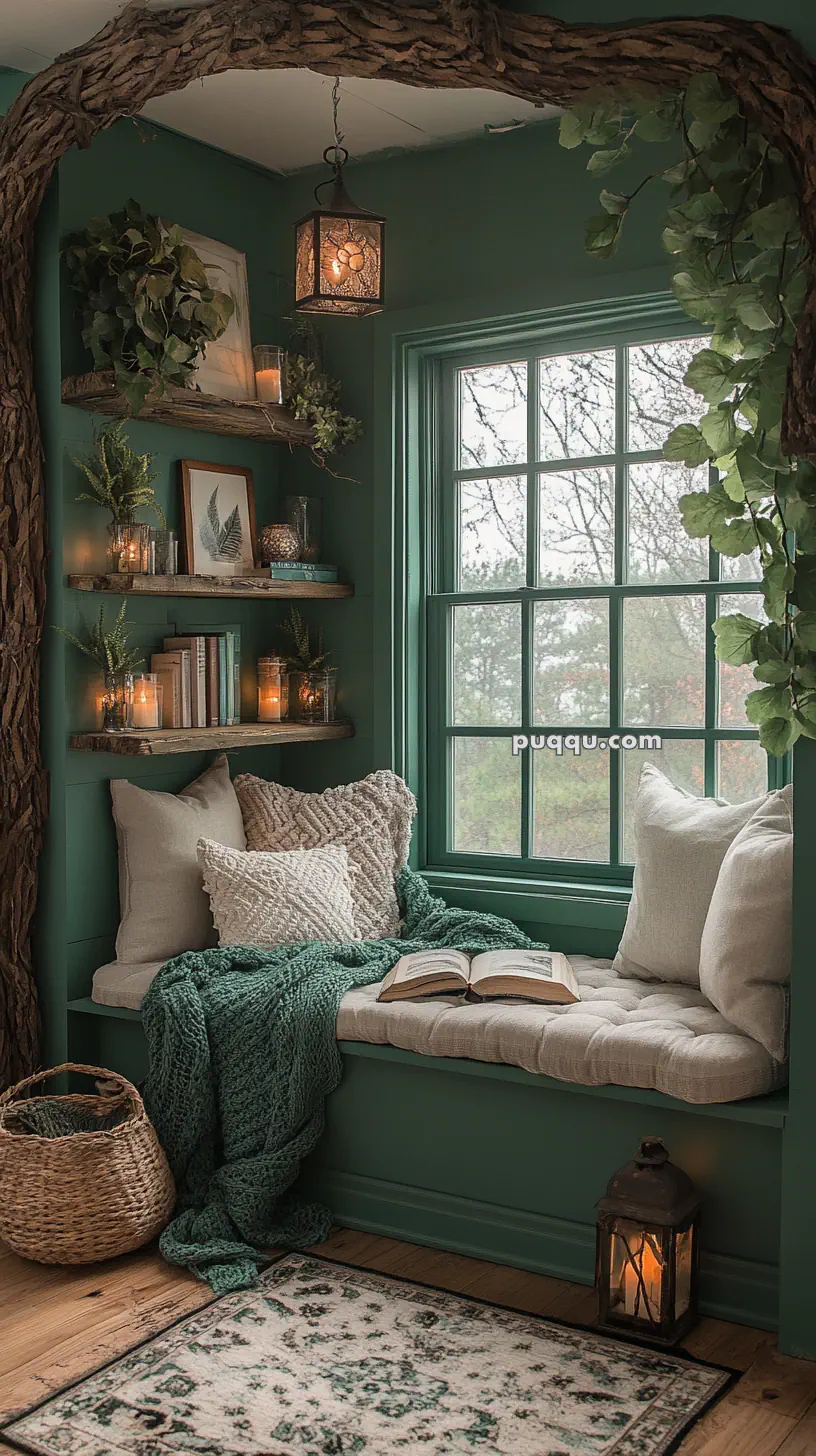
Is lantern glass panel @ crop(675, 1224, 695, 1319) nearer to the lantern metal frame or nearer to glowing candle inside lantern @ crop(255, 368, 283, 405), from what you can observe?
the lantern metal frame

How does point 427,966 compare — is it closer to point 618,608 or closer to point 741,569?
point 618,608

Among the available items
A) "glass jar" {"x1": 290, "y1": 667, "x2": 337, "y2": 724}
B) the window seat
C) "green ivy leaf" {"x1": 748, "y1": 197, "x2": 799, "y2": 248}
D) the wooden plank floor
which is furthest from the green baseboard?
"green ivy leaf" {"x1": 748, "y1": 197, "x2": 799, "y2": 248}

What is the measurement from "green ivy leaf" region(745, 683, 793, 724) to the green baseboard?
1.17 meters

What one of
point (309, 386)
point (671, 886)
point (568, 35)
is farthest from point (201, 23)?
point (671, 886)

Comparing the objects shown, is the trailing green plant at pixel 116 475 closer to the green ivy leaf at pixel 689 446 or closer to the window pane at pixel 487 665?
the window pane at pixel 487 665

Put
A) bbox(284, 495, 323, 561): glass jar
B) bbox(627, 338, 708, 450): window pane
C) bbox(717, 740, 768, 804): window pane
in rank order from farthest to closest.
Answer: bbox(284, 495, 323, 561): glass jar, bbox(627, 338, 708, 450): window pane, bbox(717, 740, 768, 804): window pane

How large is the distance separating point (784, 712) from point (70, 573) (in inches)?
78.4

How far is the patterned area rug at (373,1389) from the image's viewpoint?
2.37 meters

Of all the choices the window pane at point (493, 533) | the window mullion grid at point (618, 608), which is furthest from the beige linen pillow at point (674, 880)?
the window pane at point (493, 533)

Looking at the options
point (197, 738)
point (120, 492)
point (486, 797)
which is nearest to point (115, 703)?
point (197, 738)

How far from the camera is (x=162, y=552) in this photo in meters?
3.75

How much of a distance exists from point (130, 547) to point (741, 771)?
179 centimetres

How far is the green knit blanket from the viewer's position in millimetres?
3150

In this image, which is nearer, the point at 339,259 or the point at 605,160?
the point at 605,160
